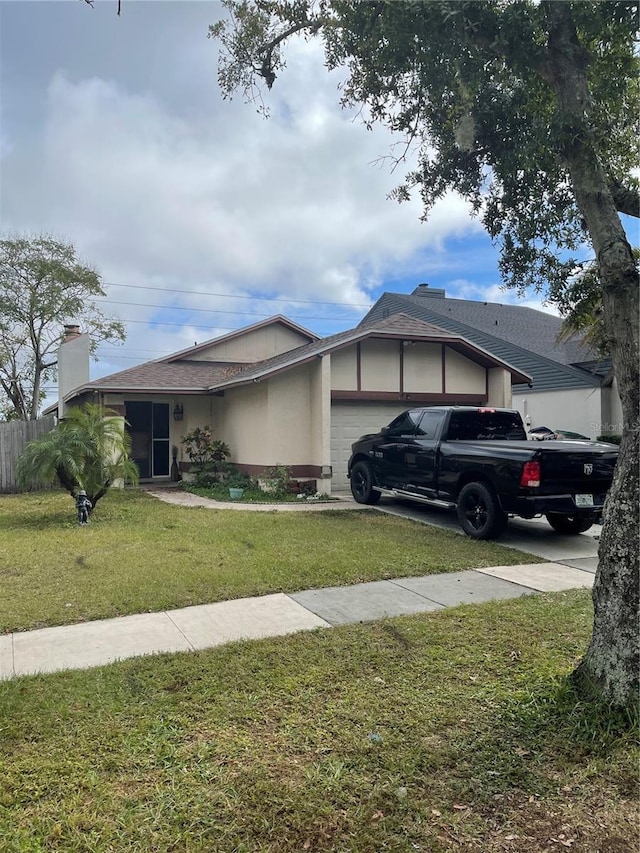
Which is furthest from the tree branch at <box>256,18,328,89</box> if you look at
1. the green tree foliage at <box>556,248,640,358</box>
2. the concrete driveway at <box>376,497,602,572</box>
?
the concrete driveway at <box>376,497,602,572</box>

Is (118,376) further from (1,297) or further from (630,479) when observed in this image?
(630,479)

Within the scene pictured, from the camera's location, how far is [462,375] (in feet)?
49.6

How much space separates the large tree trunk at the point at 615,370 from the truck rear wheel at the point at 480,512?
492 centimetres

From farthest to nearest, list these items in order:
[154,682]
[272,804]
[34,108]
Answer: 1. [34,108]
2. [154,682]
3. [272,804]

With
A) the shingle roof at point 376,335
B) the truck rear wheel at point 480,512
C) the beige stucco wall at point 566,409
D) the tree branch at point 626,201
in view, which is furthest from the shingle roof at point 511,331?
the tree branch at point 626,201

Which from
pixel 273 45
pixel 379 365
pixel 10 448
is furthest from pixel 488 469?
A: pixel 10 448

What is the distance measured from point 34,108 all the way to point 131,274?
2360 centimetres

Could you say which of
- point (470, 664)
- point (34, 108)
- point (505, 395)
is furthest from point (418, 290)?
point (470, 664)

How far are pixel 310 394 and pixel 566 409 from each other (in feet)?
38.1

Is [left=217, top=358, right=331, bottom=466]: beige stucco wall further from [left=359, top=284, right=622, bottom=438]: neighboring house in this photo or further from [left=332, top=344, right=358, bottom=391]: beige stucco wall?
[left=359, top=284, right=622, bottom=438]: neighboring house

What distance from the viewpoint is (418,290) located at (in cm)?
3081

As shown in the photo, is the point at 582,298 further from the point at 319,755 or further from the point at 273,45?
the point at 319,755

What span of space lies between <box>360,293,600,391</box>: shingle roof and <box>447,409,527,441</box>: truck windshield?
9.46 m

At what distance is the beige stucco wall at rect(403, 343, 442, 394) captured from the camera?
47.3ft
